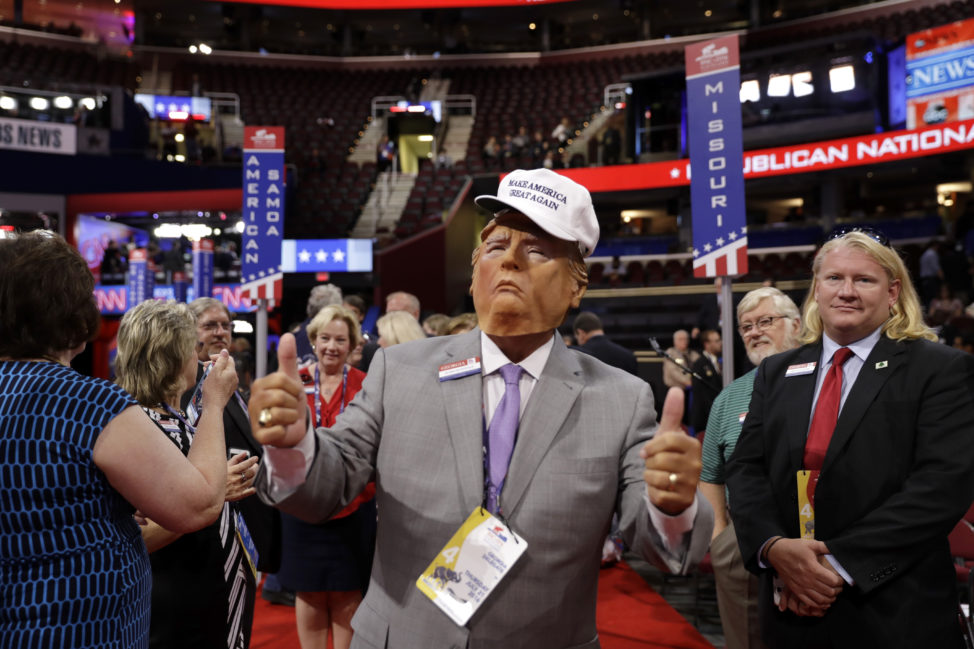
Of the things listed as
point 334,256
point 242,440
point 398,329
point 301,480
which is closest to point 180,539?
point 242,440

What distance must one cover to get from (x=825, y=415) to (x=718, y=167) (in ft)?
6.44

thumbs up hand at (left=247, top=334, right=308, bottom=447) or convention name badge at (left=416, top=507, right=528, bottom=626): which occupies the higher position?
thumbs up hand at (left=247, top=334, right=308, bottom=447)

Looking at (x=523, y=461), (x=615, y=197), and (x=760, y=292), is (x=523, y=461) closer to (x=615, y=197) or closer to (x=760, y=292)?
(x=760, y=292)

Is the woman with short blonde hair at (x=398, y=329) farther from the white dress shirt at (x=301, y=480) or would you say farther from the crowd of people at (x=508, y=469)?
the white dress shirt at (x=301, y=480)

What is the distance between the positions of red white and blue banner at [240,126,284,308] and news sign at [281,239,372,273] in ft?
29.2

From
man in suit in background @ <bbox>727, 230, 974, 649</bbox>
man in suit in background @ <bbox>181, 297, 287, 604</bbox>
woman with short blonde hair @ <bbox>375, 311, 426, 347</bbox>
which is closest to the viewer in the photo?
man in suit in background @ <bbox>727, 230, 974, 649</bbox>

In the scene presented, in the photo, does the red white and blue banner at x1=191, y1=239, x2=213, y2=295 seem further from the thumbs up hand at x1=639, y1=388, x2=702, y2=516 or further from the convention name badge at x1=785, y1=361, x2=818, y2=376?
the thumbs up hand at x1=639, y1=388, x2=702, y2=516

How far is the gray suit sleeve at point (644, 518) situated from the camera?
4.23ft

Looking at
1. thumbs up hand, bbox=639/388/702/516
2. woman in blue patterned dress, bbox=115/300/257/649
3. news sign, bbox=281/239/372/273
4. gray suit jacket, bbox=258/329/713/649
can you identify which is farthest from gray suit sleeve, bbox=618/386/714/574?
news sign, bbox=281/239/372/273

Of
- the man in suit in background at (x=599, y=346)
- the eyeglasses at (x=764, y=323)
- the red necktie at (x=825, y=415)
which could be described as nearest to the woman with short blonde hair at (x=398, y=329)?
the man in suit in background at (x=599, y=346)

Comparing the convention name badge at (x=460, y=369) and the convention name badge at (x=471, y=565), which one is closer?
the convention name badge at (x=471, y=565)

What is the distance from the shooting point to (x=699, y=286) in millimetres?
12781

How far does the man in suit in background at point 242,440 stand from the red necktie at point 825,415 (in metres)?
1.66

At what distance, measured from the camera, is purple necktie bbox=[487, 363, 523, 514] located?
1.43 m
